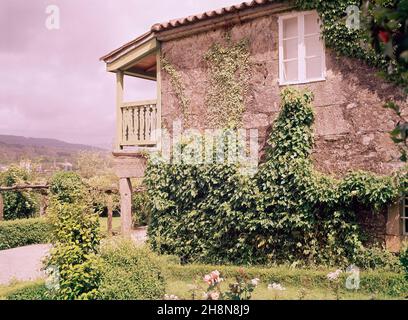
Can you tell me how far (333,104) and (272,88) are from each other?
4.69 feet

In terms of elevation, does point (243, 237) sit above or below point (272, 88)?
below

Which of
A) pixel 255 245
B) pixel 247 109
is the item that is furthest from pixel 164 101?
pixel 255 245

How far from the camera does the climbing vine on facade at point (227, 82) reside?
401 inches

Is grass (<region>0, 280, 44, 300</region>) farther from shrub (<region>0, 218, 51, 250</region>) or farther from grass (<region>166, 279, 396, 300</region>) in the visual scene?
shrub (<region>0, 218, 51, 250</region>)

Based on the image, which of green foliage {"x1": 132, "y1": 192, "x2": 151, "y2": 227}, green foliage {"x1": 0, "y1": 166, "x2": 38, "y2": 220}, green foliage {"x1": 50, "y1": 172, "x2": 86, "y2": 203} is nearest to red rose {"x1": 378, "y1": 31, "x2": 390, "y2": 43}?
green foliage {"x1": 50, "y1": 172, "x2": 86, "y2": 203}

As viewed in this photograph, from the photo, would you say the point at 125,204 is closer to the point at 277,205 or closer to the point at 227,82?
the point at 227,82

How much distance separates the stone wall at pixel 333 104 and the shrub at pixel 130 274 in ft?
12.5

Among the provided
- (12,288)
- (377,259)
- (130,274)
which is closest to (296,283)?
(377,259)

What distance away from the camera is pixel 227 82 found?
1037 centimetres

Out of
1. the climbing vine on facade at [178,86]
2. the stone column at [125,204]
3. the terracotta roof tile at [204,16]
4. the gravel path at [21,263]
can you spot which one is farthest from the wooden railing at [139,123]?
the gravel path at [21,263]

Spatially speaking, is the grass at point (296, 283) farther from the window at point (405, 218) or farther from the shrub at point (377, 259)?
the window at point (405, 218)

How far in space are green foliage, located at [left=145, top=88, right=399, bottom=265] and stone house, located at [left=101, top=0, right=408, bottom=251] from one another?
1.36ft
